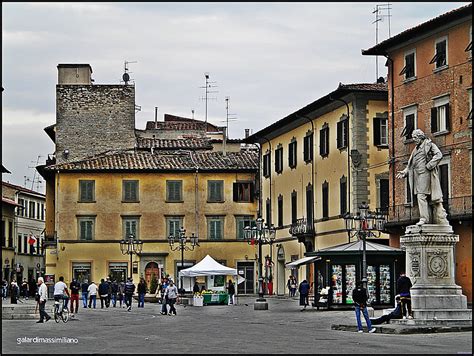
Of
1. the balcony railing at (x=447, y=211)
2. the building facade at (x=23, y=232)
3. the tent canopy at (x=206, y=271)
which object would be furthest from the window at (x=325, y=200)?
the building facade at (x=23, y=232)

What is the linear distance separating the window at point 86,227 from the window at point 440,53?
34.6m

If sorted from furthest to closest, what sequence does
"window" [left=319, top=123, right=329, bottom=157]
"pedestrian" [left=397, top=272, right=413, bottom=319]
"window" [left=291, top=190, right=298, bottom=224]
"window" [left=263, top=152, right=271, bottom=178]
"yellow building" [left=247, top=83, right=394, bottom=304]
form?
"window" [left=263, top=152, right=271, bottom=178] → "window" [left=291, top=190, right=298, bottom=224] → "window" [left=319, top=123, right=329, bottom=157] → "yellow building" [left=247, top=83, right=394, bottom=304] → "pedestrian" [left=397, top=272, right=413, bottom=319]

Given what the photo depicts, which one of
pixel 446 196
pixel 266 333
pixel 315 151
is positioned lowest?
pixel 266 333

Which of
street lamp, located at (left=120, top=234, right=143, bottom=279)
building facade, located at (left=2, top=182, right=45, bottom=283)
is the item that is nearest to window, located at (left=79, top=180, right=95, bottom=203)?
street lamp, located at (left=120, top=234, right=143, bottom=279)

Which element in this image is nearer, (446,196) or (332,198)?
(446,196)

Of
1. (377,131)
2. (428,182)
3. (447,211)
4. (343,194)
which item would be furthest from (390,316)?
(343,194)

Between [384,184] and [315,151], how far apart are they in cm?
695

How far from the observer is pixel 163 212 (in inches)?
2874

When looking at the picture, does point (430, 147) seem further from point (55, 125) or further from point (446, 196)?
point (55, 125)

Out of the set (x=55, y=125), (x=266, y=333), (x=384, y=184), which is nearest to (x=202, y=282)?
(x=55, y=125)

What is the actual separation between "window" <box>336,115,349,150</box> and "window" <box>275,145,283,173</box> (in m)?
11.2

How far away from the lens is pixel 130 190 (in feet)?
239

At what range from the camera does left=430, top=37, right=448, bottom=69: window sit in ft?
142

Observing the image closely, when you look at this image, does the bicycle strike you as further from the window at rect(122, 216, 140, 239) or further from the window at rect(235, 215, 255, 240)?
the window at rect(235, 215, 255, 240)
